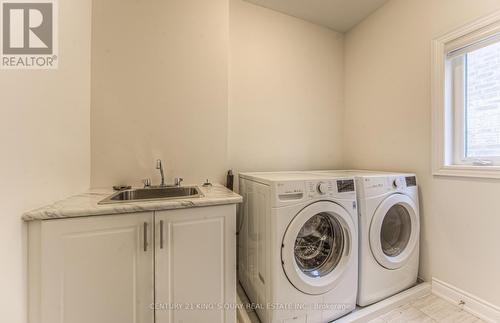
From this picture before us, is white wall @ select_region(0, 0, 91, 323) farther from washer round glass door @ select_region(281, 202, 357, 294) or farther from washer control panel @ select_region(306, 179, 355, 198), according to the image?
washer control panel @ select_region(306, 179, 355, 198)

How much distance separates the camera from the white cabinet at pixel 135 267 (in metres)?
0.93

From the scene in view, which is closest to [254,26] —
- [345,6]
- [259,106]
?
[259,106]

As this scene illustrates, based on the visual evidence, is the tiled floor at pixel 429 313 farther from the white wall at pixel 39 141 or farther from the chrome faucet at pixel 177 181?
the white wall at pixel 39 141

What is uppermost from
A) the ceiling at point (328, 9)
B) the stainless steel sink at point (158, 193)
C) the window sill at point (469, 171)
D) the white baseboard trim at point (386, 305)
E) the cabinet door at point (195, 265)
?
the ceiling at point (328, 9)

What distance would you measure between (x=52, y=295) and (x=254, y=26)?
2444mm

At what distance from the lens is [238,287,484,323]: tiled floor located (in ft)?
4.42

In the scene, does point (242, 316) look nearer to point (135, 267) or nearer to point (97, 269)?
point (135, 267)

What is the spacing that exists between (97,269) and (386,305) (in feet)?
5.94

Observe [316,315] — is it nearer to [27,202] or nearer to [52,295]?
[52,295]

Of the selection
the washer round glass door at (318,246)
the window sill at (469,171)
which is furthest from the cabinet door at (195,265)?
the window sill at (469,171)

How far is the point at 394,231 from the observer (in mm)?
1702

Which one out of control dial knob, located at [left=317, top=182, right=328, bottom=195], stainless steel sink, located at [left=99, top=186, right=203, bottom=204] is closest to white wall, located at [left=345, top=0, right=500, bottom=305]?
control dial knob, located at [left=317, top=182, right=328, bottom=195]

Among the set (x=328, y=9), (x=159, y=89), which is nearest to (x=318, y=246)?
(x=159, y=89)

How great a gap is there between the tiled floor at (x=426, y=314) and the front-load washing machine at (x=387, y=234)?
0.11 metres
